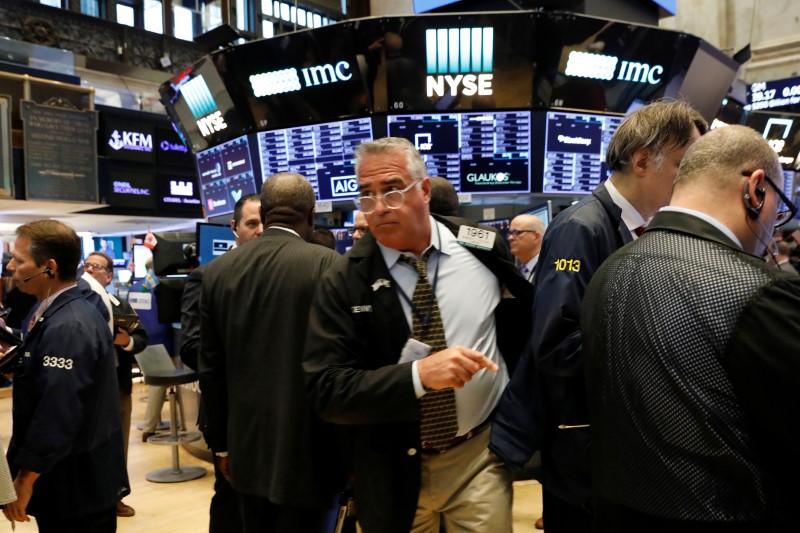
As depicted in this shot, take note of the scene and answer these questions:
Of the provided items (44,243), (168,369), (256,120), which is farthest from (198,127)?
(44,243)

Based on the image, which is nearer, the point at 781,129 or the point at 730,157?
the point at 730,157

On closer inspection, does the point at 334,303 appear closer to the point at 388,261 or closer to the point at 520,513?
the point at 388,261

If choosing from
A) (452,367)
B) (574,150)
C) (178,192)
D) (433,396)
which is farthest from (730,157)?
(178,192)

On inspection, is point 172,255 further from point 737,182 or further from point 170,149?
point 170,149

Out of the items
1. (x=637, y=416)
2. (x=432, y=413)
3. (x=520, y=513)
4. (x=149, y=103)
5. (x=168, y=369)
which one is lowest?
(x=520, y=513)

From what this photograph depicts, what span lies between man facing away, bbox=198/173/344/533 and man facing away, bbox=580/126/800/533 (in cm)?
122

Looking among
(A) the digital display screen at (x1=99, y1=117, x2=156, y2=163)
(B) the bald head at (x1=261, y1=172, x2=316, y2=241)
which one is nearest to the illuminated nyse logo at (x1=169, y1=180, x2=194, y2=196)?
(A) the digital display screen at (x1=99, y1=117, x2=156, y2=163)

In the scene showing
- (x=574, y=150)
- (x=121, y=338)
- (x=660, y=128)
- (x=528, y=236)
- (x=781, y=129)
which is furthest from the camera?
(x=781, y=129)

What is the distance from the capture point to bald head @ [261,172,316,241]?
276 centimetres

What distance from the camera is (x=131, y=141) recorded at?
13.6 metres

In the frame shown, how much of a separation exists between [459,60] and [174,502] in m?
3.94

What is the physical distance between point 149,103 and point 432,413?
1611 centimetres

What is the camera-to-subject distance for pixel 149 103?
16.5 metres

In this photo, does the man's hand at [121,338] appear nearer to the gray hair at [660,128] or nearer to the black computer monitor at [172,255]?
the black computer monitor at [172,255]
